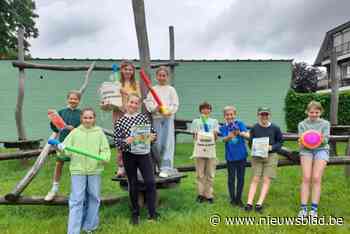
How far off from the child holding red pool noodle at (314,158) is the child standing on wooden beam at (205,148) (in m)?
1.09

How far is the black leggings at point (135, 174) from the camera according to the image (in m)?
3.69

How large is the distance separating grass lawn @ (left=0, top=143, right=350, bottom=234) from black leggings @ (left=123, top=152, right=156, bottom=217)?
279mm

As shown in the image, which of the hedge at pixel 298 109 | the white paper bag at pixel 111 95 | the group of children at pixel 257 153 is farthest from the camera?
the hedge at pixel 298 109

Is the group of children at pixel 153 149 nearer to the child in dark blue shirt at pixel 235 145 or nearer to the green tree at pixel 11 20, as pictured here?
the child in dark blue shirt at pixel 235 145

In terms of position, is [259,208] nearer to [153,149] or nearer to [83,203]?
[153,149]

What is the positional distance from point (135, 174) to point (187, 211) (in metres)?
0.93

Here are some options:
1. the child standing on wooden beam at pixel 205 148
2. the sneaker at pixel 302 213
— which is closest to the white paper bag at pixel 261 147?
the child standing on wooden beam at pixel 205 148

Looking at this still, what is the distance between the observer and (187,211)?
421 centimetres

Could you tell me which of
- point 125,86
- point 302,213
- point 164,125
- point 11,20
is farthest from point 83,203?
point 11,20

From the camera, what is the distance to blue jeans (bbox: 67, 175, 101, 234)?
345 cm

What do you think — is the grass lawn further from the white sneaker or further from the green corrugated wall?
the green corrugated wall

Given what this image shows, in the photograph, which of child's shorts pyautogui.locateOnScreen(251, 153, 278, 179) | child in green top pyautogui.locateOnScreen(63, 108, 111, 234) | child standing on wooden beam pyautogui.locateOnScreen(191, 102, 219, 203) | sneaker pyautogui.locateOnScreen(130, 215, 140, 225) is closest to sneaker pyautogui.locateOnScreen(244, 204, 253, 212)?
child's shorts pyautogui.locateOnScreen(251, 153, 278, 179)

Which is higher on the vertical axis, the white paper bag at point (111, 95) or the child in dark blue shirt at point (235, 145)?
the white paper bag at point (111, 95)

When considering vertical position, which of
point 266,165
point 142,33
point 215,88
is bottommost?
point 266,165
